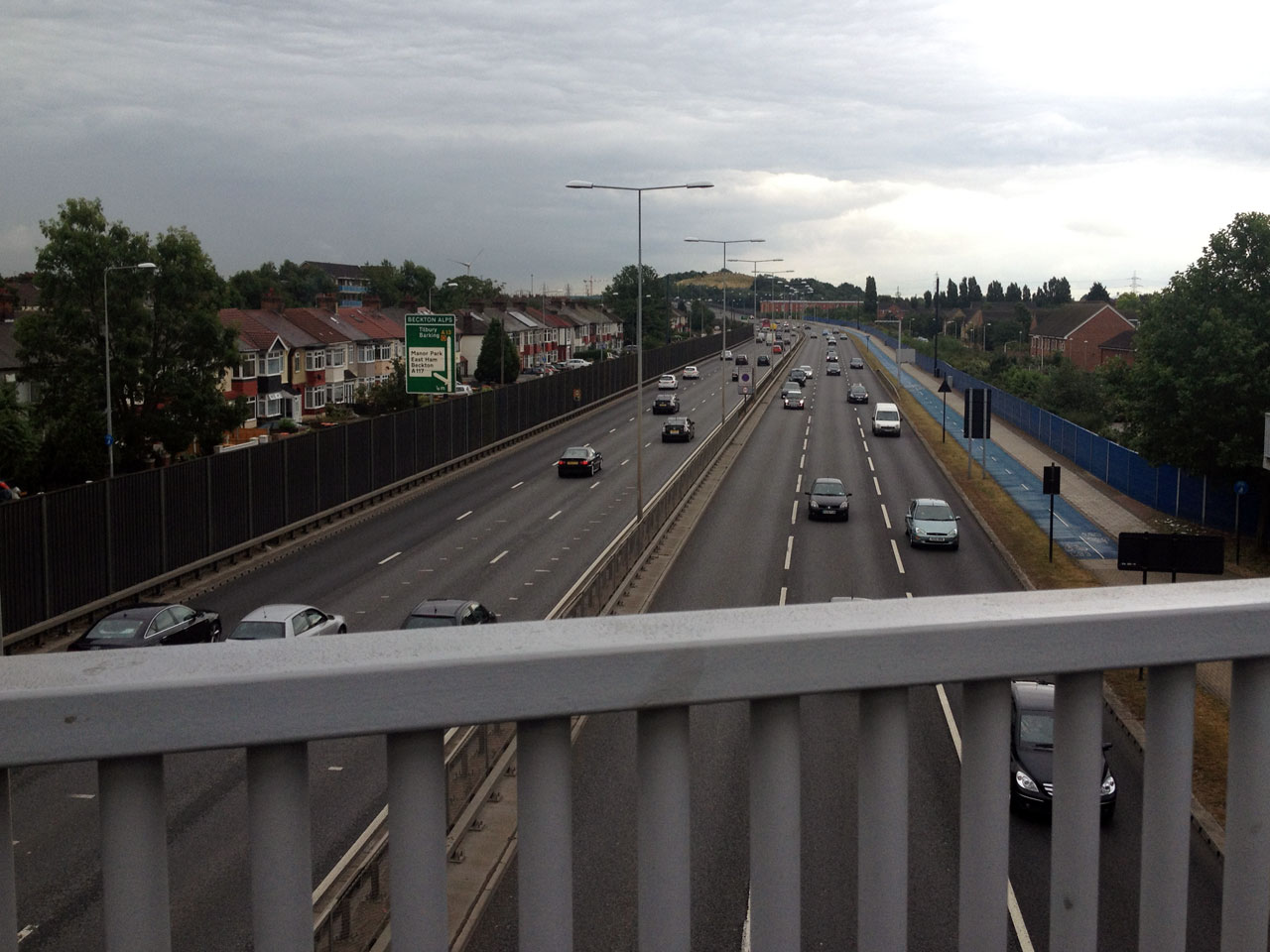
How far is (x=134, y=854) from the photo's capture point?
1964 mm

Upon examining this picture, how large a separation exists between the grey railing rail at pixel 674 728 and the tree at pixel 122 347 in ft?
149

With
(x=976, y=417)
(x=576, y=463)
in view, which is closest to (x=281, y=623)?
(x=576, y=463)

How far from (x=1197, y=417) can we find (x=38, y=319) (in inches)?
1584

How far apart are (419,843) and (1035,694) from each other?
140cm

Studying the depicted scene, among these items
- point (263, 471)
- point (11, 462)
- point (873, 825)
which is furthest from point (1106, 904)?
point (11, 462)

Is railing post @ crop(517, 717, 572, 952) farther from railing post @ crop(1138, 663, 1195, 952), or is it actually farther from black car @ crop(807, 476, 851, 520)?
black car @ crop(807, 476, 851, 520)

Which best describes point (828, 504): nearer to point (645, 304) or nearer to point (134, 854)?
point (134, 854)

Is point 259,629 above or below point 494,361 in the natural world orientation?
below

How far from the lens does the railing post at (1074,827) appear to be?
7.51 feet

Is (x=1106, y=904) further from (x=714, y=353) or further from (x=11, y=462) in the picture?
(x=714, y=353)

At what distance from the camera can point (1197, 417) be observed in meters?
33.2

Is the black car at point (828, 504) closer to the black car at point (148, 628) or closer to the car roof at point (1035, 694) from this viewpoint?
the black car at point (148, 628)

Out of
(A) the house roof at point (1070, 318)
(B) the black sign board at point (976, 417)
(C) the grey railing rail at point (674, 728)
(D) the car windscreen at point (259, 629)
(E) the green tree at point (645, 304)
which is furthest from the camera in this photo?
(E) the green tree at point (645, 304)

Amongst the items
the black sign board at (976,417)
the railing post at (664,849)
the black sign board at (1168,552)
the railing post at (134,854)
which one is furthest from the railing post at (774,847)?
the black sign board at (976,417)
